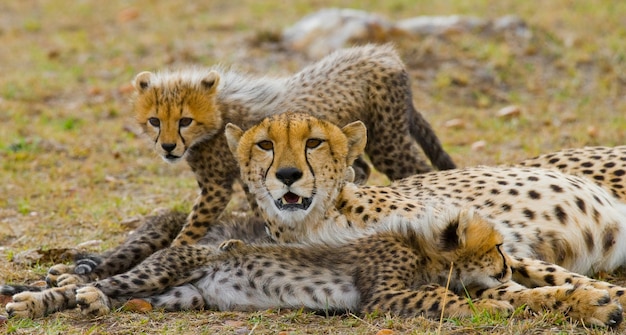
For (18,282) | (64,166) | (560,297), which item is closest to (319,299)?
(560,297)

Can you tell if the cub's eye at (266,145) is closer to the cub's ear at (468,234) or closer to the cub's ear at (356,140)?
the cub's ear at (356,140)

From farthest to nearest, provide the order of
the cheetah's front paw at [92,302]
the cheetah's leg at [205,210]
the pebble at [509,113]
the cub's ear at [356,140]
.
Result: the pebble at [509,113] < the cheetah's leg at [205,210] < the cub's ear at [356,140] < the cheetah's front paw at [92,302]

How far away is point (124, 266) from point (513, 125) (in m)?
3.98

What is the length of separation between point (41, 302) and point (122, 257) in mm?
716

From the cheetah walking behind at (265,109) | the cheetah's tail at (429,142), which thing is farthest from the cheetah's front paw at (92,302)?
the cheetah's tail at (429,142)

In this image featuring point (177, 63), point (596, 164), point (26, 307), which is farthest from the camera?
point (177, 63)

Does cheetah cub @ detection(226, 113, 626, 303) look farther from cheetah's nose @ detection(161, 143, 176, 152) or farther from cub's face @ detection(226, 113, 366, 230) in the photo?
cheetah's nose @ detection(161, 143, 176, 152)

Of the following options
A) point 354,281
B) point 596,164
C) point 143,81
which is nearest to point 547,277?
point 354,281

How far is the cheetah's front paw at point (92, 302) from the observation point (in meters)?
4.02

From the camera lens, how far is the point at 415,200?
15.3 feet

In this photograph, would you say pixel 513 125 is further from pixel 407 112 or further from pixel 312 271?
pixel 312 271

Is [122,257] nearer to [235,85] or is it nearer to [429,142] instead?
[235,85]

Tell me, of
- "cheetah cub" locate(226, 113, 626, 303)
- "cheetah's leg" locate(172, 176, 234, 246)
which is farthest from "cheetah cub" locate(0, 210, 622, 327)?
"cheetah's leg" locate(172, 176, 234, 246)

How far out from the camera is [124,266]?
15.5ft
